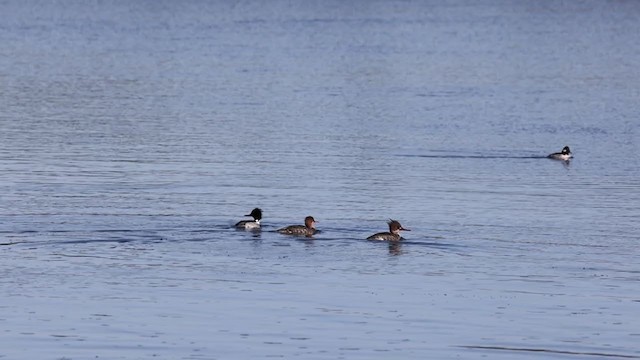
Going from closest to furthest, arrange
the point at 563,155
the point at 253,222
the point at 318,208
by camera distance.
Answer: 1. the point at 253,222
2. the point at 318,208
3. the point at 563,155

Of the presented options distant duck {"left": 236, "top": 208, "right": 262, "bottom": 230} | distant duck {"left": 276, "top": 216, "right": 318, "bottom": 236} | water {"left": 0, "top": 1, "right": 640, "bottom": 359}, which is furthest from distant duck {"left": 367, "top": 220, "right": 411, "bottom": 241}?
distant duck {"left": 236, "top": 208, "right": 262, "bottom": 230}

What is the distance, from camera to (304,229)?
98.3 ft

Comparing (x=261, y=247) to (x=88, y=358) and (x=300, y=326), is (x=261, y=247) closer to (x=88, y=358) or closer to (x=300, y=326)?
(x=300, y=326)

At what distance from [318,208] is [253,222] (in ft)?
11.6

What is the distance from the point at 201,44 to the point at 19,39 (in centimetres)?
1332

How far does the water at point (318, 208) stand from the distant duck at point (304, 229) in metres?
0.27

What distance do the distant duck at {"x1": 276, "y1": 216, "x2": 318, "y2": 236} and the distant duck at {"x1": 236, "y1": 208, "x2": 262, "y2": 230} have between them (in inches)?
23.6

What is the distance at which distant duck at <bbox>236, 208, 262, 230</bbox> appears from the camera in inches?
1203

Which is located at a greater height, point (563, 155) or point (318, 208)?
point (563, 155)

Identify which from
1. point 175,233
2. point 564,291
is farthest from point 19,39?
point 564,291

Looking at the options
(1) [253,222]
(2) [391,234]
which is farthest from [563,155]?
(1) [253,222]

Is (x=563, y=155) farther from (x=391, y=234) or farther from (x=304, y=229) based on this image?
(x=304, y=229)

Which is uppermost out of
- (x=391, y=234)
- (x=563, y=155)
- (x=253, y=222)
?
→ (x=563, y=155)

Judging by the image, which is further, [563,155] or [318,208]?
[563,155]
